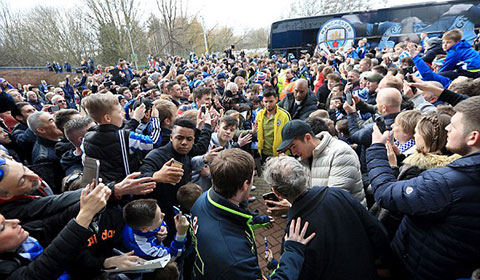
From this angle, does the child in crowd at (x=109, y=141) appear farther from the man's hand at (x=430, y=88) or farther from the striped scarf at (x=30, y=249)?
the man's hand at (x=430, y=88)

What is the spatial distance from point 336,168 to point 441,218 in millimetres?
892

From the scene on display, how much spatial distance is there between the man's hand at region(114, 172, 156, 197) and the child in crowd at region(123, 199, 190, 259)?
19cm

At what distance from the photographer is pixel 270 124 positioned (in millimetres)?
4340

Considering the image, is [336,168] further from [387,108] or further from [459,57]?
[459,57]

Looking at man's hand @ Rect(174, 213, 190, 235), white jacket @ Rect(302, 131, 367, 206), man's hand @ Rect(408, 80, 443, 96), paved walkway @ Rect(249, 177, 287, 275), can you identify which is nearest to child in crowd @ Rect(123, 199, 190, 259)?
man's hand @ Rect(174, 213, 190, 235)

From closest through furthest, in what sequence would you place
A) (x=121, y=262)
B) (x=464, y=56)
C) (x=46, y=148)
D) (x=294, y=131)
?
(x=121, y=262) < (x=294, y=131) < (x=46, y=148) < (x=464, y=56)

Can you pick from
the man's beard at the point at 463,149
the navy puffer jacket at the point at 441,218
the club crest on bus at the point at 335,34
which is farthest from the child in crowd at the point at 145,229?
the club crest on bus at the point at 335,34

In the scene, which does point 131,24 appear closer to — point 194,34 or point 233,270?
point 194,34

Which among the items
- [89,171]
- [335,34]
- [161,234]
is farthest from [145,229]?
[335,34]

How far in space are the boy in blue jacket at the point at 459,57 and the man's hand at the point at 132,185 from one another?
573 cm

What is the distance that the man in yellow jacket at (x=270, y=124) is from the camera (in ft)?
13.7

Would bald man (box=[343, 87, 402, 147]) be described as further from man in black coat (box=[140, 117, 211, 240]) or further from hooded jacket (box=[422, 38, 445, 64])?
hooded jacket (box=[422, 38, 445, 64])

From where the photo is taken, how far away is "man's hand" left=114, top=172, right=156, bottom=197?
1786 millimetres

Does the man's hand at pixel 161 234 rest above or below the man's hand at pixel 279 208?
below
